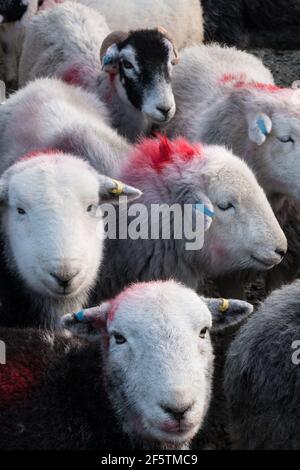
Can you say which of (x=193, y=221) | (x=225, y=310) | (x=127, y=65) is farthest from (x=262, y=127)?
(x=225, y=310)

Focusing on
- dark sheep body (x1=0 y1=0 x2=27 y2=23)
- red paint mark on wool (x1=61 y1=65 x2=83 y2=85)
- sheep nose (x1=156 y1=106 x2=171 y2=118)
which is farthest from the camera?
dark sheep body (x1=0 y1=0 x2=27 y2=23)

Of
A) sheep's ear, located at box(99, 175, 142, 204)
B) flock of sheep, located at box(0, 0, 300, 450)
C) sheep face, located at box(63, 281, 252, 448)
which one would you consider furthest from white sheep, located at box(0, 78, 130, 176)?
sheep face, located at box(63, 281, 252, 448)

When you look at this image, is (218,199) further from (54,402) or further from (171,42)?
(171,42)

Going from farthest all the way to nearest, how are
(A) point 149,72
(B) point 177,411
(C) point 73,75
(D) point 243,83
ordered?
(C) point 73,75 → (A) point 149,72 → (D) point 243,83 → (B) point 177,411

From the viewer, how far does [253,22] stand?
8.27 metres

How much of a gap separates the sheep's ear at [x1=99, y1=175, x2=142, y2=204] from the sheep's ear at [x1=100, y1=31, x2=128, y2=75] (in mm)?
1726

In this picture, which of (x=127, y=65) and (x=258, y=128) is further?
(x=127, y=65)

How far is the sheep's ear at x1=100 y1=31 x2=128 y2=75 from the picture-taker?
536cm

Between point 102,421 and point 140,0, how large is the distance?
4.47 m

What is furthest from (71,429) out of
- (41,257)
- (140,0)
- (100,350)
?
(140,0)

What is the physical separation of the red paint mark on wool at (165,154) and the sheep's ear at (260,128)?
481 mm

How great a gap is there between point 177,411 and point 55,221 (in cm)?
110

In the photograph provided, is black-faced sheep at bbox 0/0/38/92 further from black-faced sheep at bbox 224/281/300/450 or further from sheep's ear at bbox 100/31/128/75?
black-faced sheep at bbox 224/281/300/450

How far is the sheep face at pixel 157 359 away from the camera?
2820 mm
